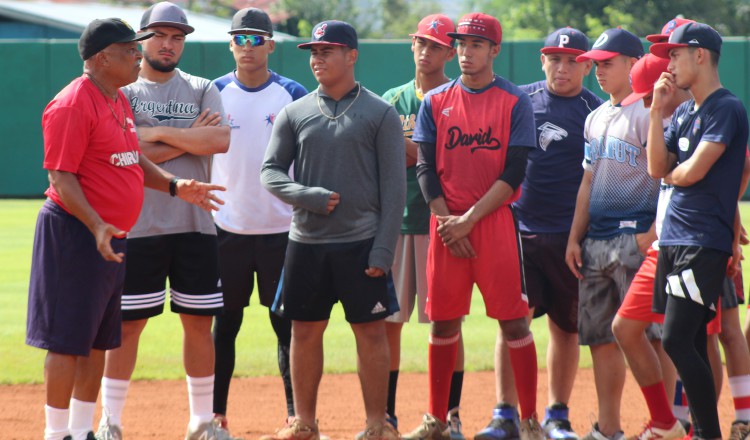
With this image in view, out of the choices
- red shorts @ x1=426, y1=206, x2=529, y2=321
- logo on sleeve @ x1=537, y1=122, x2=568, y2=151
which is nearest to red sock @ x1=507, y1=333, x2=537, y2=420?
red shorts @ x1=426, y1=206, x2=529, y2=321

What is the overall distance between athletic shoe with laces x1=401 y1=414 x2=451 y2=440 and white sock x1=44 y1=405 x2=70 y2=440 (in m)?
1.89

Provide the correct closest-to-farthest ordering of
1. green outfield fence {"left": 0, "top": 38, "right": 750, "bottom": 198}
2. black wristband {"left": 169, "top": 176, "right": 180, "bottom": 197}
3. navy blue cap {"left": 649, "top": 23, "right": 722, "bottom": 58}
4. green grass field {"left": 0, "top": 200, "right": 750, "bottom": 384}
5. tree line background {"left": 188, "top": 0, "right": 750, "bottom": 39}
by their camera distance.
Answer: navy blue cap {"left": 649, "top": 23, "right": 722, "bottom": 58} < black wristband {"left": 169, "top": 176, "right": 180, "bottom": 197} < green grass field {"left": 0, "top": 200, "right": 750, "bottom": 384} < green outfield fence {"left": 0, "top": 38, "right": 750, "bottom": 198} < tree line background {"left": 188, "top": 0, "right": 750, "bottom": 39}

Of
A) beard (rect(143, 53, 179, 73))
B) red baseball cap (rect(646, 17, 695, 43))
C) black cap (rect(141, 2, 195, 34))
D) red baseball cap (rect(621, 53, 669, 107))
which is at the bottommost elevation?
red baseball cap (rect(621, 53, 669, 107))

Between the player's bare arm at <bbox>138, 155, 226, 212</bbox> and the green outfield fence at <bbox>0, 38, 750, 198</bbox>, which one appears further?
the green outfield fence at <bbox>0, 38, 750, 198</bbox>

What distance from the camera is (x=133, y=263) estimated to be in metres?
5.89

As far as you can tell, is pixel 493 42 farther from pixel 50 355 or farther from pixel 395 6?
pixel 395 6

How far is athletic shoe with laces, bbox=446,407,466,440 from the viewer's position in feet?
20.3

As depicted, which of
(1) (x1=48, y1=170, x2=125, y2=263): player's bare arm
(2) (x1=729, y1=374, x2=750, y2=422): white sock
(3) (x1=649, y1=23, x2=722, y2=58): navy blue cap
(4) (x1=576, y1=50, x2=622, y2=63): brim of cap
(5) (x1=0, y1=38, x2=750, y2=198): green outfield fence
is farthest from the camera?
(5) (x1=0, y1=38, x2=750, y2=198): green outfield fence

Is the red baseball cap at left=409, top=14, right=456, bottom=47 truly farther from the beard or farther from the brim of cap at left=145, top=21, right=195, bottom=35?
the beard

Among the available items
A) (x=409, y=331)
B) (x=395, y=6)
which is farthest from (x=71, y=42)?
(x=395, y=6)

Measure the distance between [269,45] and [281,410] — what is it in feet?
7.88

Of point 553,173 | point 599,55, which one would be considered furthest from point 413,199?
point 599,55

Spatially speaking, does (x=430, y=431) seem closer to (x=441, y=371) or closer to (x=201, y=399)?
(x=441, y=371)

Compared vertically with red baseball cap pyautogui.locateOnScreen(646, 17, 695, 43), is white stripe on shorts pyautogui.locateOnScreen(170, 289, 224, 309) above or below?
below
